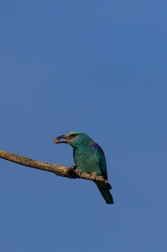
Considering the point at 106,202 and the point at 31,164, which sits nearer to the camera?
the point at 31,164

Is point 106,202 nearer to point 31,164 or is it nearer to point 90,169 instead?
point 90,169

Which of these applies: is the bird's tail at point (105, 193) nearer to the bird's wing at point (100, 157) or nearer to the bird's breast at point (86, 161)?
the bird's wing at point (100, 157)

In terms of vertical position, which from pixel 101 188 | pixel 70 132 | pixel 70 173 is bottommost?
pixel 70 173

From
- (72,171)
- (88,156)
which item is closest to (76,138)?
(88,156)

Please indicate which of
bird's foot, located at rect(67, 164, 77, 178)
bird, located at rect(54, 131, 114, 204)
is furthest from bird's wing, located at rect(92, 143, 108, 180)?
bird's foot, located at rect(67, 164, 77, 178)

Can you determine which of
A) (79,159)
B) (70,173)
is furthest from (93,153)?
(70,173)

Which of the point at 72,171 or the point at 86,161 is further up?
the point at 86,161

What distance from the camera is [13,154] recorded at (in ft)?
33.5

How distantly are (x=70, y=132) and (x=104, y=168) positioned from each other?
1.38 m

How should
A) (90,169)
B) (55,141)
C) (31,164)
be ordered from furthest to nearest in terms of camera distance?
(90,169) < (55,141) < (31,164)

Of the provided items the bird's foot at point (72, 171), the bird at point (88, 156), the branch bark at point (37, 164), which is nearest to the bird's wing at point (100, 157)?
the bird at point (88, 156)

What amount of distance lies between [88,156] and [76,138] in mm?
568

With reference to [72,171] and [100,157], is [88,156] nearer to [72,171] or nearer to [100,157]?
[100,157]

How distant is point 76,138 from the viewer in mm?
13844
